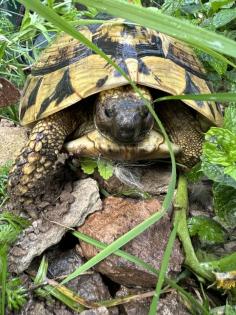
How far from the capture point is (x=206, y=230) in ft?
4.90

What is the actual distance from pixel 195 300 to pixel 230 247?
26 cm

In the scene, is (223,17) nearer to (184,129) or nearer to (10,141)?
(184,129)

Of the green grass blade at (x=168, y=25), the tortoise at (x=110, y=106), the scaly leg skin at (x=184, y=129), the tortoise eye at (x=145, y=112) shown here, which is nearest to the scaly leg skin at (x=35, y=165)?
the tortoise at (x=110, y=106)

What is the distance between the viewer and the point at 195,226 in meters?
1.51

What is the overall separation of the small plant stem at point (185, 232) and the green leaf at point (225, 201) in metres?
0.12

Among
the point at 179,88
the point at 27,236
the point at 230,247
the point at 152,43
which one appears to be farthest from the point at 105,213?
the point at 152,43

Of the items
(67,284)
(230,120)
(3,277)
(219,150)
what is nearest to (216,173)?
(219,150)

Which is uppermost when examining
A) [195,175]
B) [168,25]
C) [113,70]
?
[168,25]

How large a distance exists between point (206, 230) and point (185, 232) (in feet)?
0.21

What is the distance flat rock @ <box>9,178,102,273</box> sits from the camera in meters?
1.42

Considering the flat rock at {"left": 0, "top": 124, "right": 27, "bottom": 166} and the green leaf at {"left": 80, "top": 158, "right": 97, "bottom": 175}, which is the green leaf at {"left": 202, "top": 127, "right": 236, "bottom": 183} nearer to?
the green leaf at {"left": 80, "top": 158, "right": 97, "bottom": 175}

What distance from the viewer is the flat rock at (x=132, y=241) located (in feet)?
4.52

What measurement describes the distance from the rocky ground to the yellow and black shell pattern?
31 cm

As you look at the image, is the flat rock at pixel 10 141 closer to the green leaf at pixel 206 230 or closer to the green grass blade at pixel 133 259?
the green grass blade at pixel 133 259
